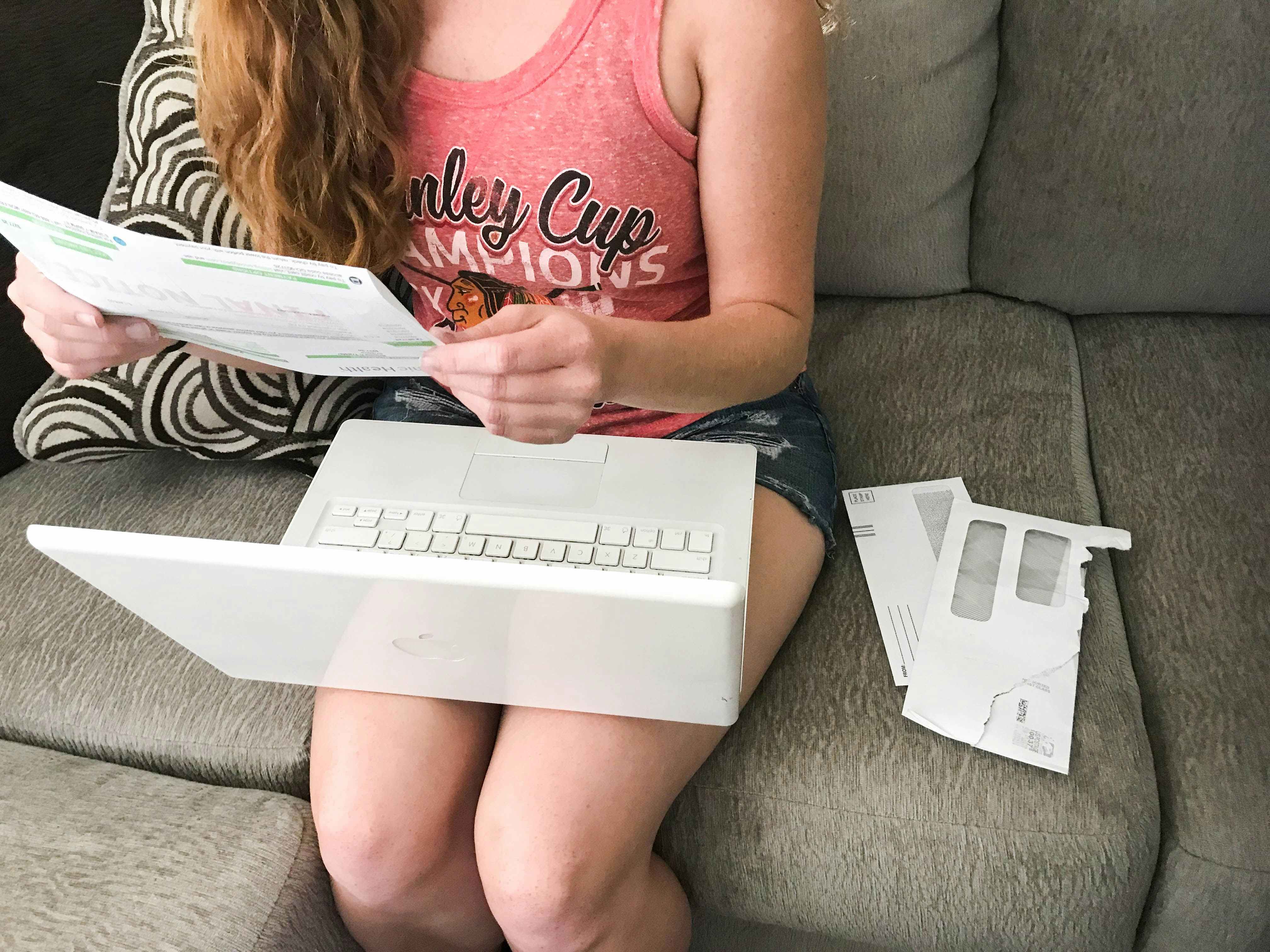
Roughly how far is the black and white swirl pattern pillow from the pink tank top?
0.23 m

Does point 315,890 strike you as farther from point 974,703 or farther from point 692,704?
point 974,703

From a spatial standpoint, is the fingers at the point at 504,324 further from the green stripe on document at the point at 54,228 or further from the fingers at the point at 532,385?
the green stripe on document at the point at 54,228

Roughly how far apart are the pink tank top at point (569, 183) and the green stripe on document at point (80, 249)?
1.14ft

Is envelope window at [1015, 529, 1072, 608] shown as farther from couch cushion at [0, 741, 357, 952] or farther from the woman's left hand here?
couch cushion at [0, 741, 357, 952]

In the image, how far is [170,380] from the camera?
105 centimetres

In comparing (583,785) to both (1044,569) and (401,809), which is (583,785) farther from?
(1044,569)

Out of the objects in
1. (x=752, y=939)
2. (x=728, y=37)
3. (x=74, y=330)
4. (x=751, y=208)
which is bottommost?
(x=752, y=939)

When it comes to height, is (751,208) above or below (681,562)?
above

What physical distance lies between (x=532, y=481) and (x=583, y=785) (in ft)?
0.89

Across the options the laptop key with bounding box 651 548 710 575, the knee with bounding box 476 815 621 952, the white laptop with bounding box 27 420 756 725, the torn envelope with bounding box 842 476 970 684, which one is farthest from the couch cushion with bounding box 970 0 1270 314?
the knee with bounding box 476 815 621 952

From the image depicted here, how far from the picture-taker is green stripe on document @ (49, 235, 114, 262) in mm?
634

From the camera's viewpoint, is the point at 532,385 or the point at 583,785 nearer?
the point at 532,385

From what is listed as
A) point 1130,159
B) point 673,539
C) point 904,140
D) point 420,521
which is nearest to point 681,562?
point 673,539

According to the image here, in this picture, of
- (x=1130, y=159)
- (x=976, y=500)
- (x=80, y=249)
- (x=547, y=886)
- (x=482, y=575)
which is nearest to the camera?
(x=482, y=575)
